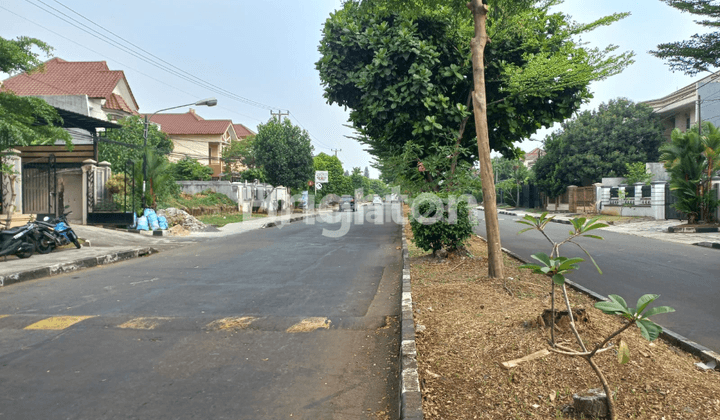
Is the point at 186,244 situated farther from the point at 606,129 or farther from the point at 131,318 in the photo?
the point at 606,129

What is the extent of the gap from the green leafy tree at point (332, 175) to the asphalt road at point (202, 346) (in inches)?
2038

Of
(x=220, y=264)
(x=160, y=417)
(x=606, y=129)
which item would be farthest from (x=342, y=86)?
(x=606, y=129)

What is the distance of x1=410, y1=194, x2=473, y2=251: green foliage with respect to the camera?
357 inches

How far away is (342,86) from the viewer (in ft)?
35.6

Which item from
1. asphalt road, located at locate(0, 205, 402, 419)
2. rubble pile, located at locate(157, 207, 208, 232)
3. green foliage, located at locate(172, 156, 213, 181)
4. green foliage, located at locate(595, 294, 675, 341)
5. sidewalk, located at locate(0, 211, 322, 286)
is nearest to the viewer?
green foliage, located at locate(595, 294, 675, 341)

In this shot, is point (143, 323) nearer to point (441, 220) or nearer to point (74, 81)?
point (441, 220)

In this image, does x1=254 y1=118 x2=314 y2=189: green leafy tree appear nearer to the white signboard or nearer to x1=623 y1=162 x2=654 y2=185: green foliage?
the white signboard

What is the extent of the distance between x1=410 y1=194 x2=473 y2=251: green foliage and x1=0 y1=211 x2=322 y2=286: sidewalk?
725 cm

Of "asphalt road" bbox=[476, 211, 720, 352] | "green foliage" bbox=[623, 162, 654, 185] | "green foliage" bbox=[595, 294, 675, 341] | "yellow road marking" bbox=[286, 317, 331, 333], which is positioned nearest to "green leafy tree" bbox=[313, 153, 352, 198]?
"green foliage" bbox=[623, 162, 654, 185]

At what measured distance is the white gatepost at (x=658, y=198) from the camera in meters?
25.1

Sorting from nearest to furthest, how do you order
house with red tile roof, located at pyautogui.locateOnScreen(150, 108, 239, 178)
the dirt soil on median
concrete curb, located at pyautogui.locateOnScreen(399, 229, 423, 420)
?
the dirt soil on median
concrete curb, located at pyautogui.locateOnScreen(399, 229, 423, 420)
house with red tile roof, located at pyautogui.locateOnScreen(150, 108, 239, 178)

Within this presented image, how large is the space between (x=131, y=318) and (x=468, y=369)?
4199 mm

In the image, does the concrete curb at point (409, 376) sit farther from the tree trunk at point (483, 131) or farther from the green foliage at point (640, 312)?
the tree trunk at point (483, 131)

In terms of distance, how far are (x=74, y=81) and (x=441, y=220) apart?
35128 mm
